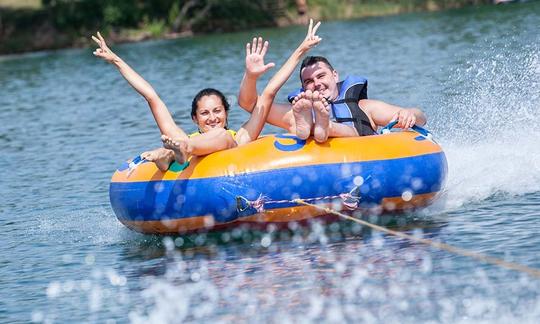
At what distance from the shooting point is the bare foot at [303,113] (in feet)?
25.2

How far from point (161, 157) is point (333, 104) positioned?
1496 mm

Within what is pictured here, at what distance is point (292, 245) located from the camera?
25.6 feet

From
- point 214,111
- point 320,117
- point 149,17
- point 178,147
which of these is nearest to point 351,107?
point 320,117

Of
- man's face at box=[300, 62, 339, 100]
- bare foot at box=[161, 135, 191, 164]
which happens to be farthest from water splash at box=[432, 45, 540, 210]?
bare foot at box=[161, 135, 191, 164]

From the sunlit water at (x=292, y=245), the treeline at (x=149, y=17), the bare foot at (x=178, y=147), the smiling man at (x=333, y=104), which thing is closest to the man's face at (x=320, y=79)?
the smiling man at (x=333, y=104)

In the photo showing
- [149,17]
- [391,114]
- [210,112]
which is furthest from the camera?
[149,17]

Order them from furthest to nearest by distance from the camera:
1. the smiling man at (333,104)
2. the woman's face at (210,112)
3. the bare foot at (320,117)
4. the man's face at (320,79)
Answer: the man's face at (320,79), the woman's face at (210,112), the smiling man at (333,104), the bare foot at (320,117)

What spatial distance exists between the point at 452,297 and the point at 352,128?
2.44 m

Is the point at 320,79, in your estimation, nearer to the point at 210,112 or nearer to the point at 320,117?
the point at 320,117

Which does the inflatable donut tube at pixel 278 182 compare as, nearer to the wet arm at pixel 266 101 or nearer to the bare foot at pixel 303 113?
the bare foot at pixel 303 113

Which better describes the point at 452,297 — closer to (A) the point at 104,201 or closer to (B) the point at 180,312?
(B) the point at 180,312

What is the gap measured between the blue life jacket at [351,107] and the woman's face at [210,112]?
577 millimetres

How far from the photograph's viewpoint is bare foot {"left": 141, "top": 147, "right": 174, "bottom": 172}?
7.70 meters

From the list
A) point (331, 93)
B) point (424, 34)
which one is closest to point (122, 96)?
point (424, 34)
